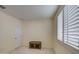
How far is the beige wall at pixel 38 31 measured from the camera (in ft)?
4.97

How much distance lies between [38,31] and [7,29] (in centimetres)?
59

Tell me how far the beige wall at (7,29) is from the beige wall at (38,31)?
0.18 m

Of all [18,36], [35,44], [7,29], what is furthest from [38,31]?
[7,29]

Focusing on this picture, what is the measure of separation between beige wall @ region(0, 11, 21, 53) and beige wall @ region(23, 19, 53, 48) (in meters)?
0.18

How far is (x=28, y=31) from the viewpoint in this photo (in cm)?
155

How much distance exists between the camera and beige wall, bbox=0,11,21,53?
1542mm

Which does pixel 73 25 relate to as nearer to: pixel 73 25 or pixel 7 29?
pixel 73 25

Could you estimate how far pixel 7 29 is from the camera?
1663 mm

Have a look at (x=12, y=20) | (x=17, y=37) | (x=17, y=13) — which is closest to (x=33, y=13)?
(x=17, y=13)

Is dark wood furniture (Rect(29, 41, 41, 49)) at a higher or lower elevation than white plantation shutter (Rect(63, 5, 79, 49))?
lower

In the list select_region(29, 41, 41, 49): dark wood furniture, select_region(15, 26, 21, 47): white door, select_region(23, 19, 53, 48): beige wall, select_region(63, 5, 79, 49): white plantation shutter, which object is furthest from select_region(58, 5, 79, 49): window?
select_region(15, 26, 21, 47): white door

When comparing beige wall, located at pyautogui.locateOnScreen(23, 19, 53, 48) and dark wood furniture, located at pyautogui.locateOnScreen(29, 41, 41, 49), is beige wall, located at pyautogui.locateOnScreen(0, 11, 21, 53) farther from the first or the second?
dark wood furniture, located at pyautogui.locateOnScreen(29, 41, 41, 49)
